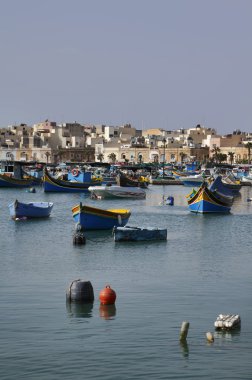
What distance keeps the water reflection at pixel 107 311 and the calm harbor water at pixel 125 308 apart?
0.03 meters

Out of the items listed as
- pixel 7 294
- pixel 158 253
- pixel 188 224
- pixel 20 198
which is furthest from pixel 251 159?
pixel 7 294

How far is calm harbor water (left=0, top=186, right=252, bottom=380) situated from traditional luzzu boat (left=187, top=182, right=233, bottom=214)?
42.9 ft

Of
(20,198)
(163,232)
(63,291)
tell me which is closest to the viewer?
(63,291)

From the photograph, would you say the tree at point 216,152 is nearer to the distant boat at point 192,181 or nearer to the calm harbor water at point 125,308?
the distant boat at point 192,181

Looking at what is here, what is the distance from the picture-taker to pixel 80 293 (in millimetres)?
26328

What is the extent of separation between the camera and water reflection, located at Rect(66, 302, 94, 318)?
82.0ft

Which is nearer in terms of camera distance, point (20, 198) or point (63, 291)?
Answer: point (63, 291)

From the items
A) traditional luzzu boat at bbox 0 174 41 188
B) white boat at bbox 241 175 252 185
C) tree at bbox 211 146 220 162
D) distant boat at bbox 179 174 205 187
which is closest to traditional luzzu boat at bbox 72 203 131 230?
traditional luzzu boat at bbox 0 174 41 188

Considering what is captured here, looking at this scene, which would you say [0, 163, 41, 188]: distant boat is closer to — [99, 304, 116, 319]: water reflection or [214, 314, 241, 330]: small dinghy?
[99, 304, 116, 319]: water reflection

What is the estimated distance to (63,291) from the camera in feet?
92.9

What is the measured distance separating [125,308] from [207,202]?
112ft

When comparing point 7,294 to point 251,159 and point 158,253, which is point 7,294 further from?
point 251,159

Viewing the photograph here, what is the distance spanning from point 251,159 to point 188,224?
13556cm

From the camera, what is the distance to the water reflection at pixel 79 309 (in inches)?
984
